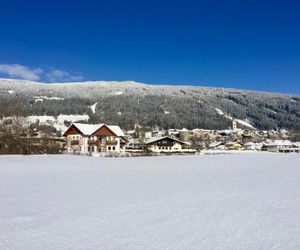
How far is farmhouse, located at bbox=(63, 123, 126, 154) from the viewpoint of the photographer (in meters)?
68.3

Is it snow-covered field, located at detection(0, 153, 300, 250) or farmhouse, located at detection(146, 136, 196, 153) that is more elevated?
farmhouse, located at detection(146, 136, 196, 153)

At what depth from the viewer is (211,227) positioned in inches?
320

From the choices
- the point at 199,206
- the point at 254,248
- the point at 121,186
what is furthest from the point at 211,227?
the point at 121,186

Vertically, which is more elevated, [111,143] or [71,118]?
[71,118]

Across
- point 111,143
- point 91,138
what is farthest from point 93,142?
point 111,143

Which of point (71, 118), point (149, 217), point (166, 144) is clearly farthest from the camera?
point (71, 118)

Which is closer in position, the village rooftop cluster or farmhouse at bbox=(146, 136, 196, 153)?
the village rooftop cluster

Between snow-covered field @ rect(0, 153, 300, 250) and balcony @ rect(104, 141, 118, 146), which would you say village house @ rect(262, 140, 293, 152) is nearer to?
balcony @ rect(104, 141, 118, 146)

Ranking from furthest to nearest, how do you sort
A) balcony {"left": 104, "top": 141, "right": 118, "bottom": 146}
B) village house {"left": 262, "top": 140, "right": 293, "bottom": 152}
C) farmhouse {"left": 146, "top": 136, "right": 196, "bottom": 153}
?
village house {"left": 262, "top": 140, "right": 293, "bottom": 152}
farmhouse {"left": 146, "top": 136, "right": 196, "bottom": 153}
balcony {"left": 104, "top": 141, "right": 118, "bottom": 146}

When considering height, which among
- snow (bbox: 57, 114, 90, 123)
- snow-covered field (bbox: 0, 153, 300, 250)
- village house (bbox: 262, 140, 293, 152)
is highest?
snow (bbox: 57, 114, 90, 123)

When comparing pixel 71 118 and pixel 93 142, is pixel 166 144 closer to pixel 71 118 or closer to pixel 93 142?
pixel 93 142

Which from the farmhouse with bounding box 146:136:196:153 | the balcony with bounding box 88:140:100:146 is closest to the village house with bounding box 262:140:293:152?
the farmhouse with bounding box 146:136:196:153

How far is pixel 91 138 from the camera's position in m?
68.7

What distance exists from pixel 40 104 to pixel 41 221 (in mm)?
191865
